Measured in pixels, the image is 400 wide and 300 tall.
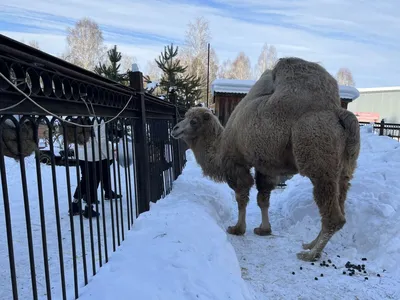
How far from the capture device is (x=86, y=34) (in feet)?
122

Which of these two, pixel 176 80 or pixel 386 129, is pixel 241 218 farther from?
pixel 386 129

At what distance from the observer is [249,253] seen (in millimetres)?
3979

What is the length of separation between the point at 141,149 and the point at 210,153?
4.48ft

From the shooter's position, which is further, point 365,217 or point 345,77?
point 345,77

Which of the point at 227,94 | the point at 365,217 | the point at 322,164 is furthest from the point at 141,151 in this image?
the point at 227,94

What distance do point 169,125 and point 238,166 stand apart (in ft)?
8.52

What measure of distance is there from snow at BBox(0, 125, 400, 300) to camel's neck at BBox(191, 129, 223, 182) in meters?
0.44

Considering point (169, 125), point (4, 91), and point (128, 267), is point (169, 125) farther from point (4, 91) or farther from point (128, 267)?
point (4, 91)

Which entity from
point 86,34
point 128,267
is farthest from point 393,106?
point 128,267

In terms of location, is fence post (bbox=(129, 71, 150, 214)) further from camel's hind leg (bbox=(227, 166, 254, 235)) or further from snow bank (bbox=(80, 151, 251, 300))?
camel's hind leg (bbox=(227, 166, 254, 235))

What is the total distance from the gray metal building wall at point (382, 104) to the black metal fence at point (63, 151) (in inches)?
1455

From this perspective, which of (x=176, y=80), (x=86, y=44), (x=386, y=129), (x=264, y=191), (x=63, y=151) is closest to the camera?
(x=63, y=151)

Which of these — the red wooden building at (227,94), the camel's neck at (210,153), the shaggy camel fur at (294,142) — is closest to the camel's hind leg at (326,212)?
the shaggy camel fur at (294,142)

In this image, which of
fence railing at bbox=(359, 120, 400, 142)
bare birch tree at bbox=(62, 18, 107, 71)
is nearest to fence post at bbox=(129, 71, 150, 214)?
fence railing at bbox=(359, 120, 400, 142)
